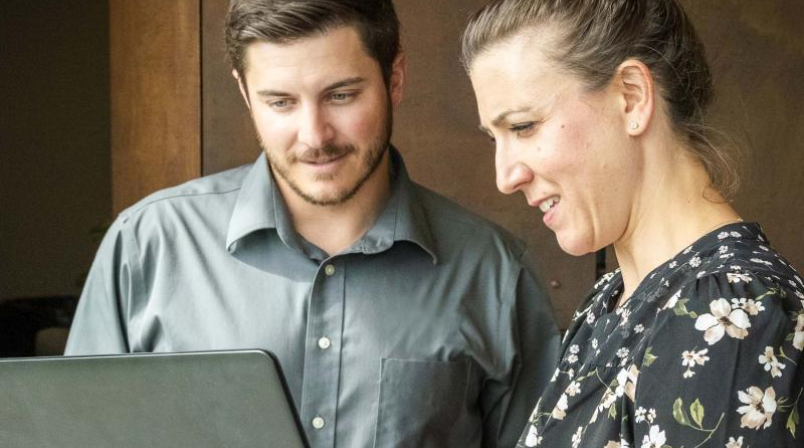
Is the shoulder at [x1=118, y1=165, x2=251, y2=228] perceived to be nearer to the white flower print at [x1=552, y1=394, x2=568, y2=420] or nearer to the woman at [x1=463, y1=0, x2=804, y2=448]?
the woman at [x1=463, y1=0, x2=804, y2=448]

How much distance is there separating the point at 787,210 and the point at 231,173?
194 cm

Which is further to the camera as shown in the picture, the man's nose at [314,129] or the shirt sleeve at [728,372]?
the man's nose at [314,129]

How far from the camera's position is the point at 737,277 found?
1.42 metres

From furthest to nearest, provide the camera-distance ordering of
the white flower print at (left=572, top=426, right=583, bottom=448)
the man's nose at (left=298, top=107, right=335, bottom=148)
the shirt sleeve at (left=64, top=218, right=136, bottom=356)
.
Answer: the shirt sleeve at (left=64, top=218, right=136, bottom=356)
the man's nose at (left=298, top=107, right=335, bottom=148)
the white flower print at (left=572, top=426, right=583, bottom=448)

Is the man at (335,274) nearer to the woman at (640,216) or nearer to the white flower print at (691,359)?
the woman at (640,216)

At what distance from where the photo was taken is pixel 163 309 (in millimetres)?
2207

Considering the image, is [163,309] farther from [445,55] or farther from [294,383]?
[445,55]

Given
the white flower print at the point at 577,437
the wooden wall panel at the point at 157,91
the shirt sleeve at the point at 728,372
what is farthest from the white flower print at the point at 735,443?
the wooden wall panel at the point at 157,91

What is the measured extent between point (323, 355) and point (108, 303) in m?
0.41

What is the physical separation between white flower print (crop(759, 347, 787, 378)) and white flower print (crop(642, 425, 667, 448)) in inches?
5.5

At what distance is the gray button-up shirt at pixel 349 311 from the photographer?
7.14 feet

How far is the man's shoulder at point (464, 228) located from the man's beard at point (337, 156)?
19 cm

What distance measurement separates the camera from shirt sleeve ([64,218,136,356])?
2227 millimetres

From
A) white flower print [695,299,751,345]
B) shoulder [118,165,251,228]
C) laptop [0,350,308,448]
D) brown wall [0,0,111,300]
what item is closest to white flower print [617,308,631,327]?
white flower print [695,299,751,345]
